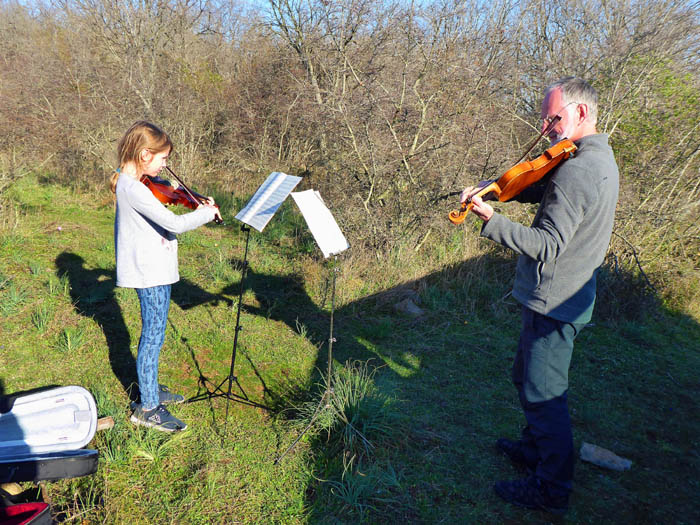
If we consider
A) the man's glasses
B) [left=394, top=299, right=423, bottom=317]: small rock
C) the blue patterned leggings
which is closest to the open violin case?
the blue patterned leggings

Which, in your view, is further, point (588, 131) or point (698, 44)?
point (698, 44)

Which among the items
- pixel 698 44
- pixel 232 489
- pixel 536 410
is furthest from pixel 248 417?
pixel 698 44

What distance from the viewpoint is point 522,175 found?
2.47 m

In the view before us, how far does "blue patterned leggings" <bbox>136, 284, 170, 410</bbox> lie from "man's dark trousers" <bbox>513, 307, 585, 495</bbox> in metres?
2.23

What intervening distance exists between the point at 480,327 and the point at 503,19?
4.03 m

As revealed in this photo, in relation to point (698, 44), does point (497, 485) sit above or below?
below

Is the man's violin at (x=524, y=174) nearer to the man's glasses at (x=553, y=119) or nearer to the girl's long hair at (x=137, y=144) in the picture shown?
the man's glasses at (x=553, y=119)

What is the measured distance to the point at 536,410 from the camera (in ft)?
8.25

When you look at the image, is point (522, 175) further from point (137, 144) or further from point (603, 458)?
point (137, 144)

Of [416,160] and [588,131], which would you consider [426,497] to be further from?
[416,160]

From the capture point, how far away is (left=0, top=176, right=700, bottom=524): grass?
2643mm

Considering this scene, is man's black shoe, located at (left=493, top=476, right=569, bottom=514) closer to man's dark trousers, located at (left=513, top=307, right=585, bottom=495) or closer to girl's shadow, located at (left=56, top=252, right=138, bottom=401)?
man's dark trousers, located at (left=513, top=307, right=585, bottom=495)

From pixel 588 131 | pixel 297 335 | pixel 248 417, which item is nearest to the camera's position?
pixel 588 131

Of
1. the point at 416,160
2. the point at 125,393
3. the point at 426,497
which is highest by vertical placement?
the point at 416,160
